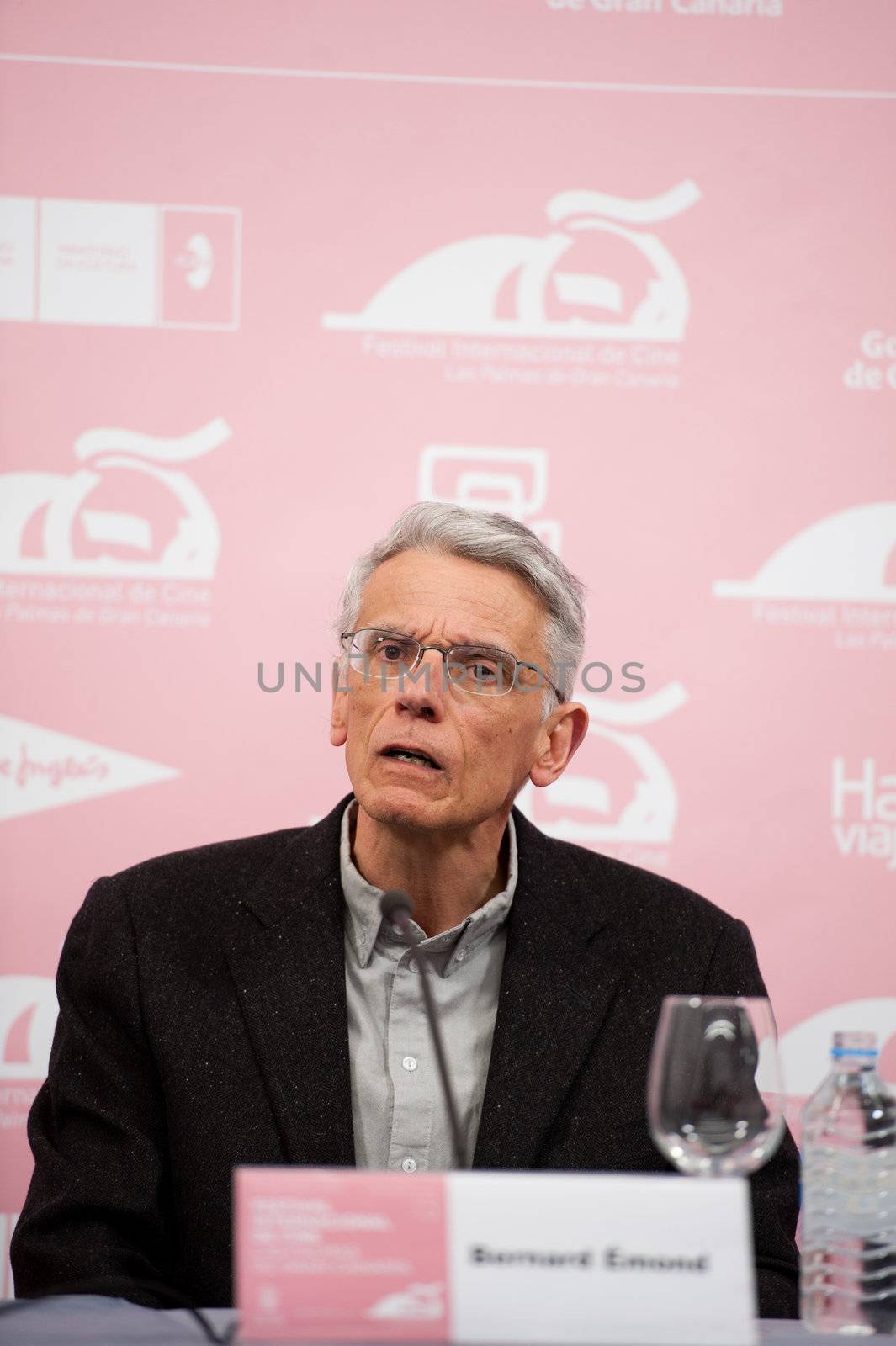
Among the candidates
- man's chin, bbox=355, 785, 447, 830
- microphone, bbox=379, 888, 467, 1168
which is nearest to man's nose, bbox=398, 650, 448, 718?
man's chin, bbox=355, 785, 447, 830

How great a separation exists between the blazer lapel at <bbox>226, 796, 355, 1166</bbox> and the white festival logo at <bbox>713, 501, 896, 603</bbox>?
137 centimetres

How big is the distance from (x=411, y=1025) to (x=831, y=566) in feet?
5.26

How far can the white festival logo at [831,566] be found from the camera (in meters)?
3.13

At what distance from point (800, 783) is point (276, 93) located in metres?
1.94

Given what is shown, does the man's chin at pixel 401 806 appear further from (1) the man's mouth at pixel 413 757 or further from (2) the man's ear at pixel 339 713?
(2) the man's ear at pixel 339 713

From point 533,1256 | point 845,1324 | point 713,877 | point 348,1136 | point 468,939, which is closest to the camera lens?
point 533,1256

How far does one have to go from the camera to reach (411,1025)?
2.04 metres

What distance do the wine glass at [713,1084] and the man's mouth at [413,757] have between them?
833mm

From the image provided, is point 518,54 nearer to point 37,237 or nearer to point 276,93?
point 276,93

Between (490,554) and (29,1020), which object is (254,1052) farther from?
(29,1020)

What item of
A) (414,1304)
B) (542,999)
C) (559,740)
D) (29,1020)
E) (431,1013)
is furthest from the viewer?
(29,1020)

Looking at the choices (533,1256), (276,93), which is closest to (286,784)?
(276,93)

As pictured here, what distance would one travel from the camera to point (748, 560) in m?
3.15

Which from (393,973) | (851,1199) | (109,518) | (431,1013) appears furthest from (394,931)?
(109,518)
